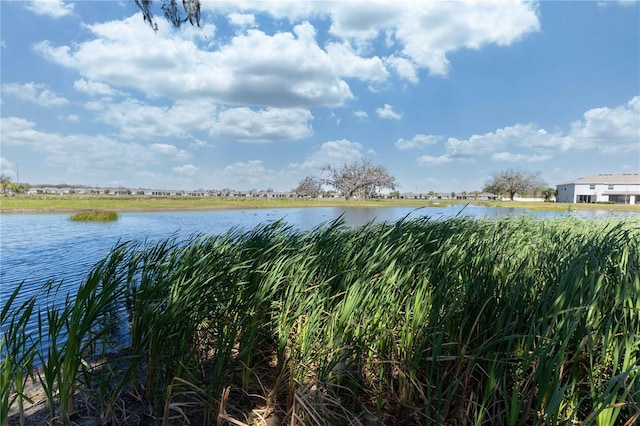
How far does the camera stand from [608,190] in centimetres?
6800

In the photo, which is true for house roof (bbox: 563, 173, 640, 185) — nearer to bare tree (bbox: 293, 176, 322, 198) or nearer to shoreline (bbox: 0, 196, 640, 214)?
shoreline (bbox: 0, 196, 640, 214)

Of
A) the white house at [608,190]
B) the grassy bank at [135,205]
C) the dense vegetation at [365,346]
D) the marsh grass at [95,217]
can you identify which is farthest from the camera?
the white house at [608,190]

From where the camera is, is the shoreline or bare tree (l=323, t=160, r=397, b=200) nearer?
the shoreline

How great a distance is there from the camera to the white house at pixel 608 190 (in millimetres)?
65312

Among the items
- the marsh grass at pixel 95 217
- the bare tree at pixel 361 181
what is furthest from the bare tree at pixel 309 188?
the marsh grass at pixel 95 217

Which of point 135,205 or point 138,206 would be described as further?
point 135,205

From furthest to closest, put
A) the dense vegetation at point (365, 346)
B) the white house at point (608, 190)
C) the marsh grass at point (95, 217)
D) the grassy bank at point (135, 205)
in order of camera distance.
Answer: the white house at point (608, 190) → the grassy bank at point (135, 205) → the marsh grass at point (95, 217) → the dense vegetation at point (365, 346)

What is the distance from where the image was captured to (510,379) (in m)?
2.68

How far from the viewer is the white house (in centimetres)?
6531

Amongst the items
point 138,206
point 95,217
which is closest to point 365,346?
point 95,217

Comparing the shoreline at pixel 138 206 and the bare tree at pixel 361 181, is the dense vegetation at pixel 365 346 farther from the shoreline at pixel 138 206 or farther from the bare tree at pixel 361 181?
the bare tree at pixel 361 181

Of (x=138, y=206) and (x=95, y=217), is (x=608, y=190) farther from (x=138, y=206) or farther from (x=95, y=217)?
(x=95, y=217)

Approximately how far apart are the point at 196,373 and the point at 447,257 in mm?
2877

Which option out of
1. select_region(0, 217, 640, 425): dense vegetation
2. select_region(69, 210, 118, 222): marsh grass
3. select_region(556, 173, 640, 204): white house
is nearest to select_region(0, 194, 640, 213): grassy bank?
select_region(69, 210, 118, 222): marsh grass
